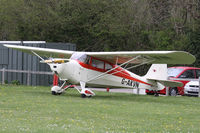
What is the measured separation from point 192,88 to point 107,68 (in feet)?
20.3

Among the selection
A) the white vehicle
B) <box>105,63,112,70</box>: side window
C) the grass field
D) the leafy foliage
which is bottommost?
the grass field

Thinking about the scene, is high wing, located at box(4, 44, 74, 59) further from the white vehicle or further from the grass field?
the grass field

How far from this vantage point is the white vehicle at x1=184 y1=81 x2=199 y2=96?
2456 centimetres

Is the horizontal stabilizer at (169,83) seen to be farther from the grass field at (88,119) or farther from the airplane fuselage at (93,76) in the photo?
the grass field at (88,119)

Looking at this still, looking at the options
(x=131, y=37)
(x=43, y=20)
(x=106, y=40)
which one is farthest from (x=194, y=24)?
(x=43, y=20)

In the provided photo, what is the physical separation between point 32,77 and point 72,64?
10.1 m

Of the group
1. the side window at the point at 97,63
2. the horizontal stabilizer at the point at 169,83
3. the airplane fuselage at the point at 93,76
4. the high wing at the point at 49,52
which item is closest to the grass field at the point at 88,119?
the airplane fuselage at the point at 93,76

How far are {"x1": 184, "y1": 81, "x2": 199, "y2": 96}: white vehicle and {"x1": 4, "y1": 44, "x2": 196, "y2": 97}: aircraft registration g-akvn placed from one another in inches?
94.3

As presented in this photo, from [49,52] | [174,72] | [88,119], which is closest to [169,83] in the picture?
[174,72]

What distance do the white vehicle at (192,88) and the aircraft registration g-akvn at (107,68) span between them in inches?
94.3

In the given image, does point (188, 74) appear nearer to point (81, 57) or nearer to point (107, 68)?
point (107, 68)

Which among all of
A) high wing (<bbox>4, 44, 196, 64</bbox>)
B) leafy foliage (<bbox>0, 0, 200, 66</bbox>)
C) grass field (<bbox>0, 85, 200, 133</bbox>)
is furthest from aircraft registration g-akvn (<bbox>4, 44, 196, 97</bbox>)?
leafy foliage (<bbox>0, 0, 200, 66</bbox>)

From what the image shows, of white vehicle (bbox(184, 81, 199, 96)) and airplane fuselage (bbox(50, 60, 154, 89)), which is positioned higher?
airplane fuselage (bbox(50, 60, 154, 89))

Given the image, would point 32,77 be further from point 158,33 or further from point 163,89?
point 158,33
